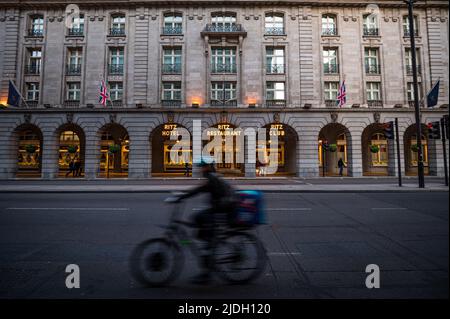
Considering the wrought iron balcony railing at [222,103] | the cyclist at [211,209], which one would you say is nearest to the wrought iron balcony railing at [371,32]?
the wrought iron balcony railing at [222,103]

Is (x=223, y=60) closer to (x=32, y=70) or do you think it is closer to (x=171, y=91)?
(x=171, y=91)

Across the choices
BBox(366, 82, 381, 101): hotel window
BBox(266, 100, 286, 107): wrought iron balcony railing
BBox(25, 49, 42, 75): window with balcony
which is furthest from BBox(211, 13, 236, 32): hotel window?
BBox(25, 49, 42, 75): window with balcony

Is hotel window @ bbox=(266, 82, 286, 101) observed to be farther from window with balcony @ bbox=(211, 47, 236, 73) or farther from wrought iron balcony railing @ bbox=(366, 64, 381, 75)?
wrought iron balcony railing @ bbox=(366, 64, 381, 75)

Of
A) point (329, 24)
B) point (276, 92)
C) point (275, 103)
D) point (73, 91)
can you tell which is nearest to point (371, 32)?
A: point (329, 24)

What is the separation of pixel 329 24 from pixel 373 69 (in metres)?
6.55

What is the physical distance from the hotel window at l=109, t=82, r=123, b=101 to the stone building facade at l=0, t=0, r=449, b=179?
138 millimetres

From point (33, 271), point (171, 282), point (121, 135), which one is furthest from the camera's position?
point (121, 135)

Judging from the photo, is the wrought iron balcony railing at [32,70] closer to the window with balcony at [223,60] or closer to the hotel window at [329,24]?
the window with balcony at [223,60]

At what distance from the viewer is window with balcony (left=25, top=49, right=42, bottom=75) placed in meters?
25.2

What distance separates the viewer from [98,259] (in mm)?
4594

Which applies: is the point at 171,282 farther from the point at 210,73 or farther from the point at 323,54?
the point at 323,54
